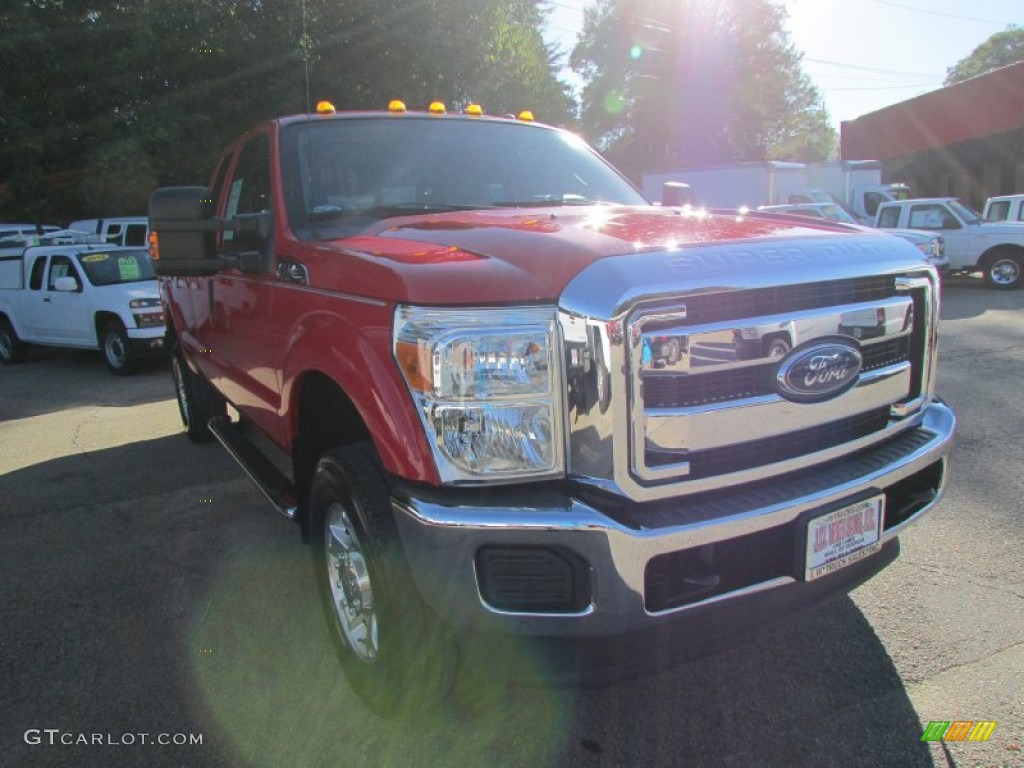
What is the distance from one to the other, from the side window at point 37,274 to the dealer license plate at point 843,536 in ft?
39.1

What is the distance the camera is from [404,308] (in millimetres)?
2170

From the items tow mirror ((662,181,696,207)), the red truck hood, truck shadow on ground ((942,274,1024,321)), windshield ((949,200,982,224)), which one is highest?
tow mirror ((662,181,696,207))

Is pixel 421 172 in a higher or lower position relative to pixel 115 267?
higher

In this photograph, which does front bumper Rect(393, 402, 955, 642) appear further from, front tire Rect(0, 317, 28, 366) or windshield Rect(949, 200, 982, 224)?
windshield Rect(949, 200, 982, 224)

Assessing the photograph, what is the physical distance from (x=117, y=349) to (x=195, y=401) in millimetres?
5019

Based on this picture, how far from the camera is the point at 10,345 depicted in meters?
12.0

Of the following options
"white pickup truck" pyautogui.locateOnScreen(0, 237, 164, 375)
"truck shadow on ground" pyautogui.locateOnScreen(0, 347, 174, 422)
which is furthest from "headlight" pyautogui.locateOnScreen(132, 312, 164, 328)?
"truck shadow on ground" pyautogui.locateOnScreen(0, 347, 174, 422)

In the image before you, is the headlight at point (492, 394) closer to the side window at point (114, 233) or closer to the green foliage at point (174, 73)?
the green foliage at point (174, 73)

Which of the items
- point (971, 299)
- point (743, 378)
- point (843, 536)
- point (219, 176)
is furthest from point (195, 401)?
point (971, 299)

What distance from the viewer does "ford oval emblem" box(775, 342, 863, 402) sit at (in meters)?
2.25

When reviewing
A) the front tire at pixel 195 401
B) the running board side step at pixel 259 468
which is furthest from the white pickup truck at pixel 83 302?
the running board side step at pixel 259 468

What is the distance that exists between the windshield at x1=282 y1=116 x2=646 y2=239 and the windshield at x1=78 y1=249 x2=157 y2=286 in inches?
325

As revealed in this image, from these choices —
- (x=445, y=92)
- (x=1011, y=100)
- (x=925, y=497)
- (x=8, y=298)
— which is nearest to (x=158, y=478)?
(x=925, y=497)

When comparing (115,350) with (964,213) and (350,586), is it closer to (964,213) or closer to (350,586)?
(350,586)
